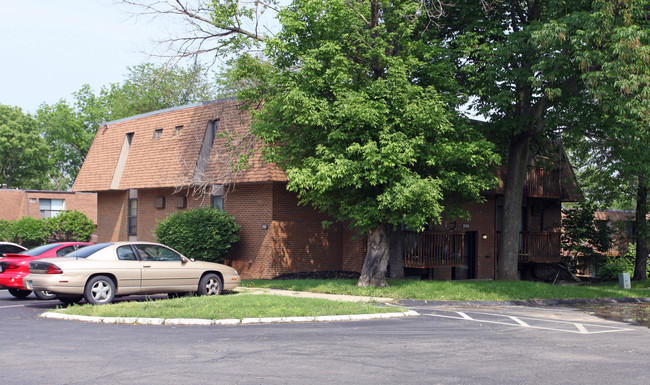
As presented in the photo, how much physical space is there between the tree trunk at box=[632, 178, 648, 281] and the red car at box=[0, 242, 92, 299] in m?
21.9

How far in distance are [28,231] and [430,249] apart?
77.5 feet

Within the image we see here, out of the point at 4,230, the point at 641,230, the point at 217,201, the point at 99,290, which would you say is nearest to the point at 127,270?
the point at 99,290

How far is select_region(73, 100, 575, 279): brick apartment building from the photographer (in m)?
23.2

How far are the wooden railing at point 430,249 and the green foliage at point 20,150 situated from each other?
47384 mm

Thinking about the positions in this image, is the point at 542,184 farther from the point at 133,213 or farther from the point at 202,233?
the point at 133,213

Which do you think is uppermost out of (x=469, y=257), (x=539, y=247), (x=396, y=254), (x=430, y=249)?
(x=539, y=247)

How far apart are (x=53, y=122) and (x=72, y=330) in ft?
185

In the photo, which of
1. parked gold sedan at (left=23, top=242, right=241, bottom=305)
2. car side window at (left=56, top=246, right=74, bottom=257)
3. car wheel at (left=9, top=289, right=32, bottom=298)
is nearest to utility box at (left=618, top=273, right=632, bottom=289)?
parked gold sedan at (left=23, top=242, right=241, bottom=305)

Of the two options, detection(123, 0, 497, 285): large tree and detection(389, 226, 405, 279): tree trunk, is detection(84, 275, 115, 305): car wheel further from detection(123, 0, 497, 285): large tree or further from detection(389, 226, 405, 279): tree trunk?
detection(389, 226, 405, 279): tree trunk

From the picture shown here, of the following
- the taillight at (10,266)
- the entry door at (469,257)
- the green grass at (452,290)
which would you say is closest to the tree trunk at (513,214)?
the green grass at (452,290)

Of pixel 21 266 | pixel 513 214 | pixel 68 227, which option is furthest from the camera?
pixel 68 227

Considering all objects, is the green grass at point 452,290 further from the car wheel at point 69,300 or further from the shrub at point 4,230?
the shrub at point 4,230

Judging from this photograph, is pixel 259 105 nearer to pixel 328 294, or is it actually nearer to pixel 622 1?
pixel 328 294

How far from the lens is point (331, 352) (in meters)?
9.07
